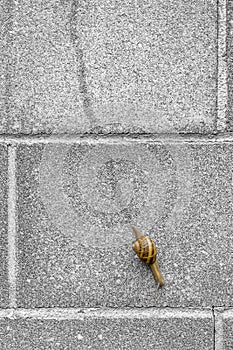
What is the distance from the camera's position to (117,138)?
4.50ft

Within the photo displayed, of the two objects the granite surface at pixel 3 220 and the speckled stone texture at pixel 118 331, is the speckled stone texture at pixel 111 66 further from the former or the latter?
the speckled stone texture at pixel 118 331

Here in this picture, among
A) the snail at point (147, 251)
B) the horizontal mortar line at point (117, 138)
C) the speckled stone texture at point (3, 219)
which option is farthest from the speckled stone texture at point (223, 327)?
the speckled stone texture at point (3, 219)

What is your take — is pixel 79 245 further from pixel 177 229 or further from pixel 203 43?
pixel 203 43

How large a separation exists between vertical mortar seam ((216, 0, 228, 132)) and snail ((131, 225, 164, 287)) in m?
0.30

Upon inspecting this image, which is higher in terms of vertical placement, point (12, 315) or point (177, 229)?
point (177, 229)

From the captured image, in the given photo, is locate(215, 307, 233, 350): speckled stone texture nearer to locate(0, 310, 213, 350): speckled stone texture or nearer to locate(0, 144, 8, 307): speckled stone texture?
locate(0, 310, 213, 350): speckled stone texture

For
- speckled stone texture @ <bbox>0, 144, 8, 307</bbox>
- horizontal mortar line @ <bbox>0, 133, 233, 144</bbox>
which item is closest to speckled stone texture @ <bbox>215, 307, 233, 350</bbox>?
horizontal mortar line @ <bbox>0, 133, 233, 144</bbox>

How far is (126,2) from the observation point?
1.35m

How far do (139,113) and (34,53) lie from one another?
27 centimetres

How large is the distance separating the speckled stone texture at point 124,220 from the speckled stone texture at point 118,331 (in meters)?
0.04

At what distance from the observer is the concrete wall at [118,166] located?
136 centimetres

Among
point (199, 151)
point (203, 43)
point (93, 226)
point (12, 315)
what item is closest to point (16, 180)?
point (93, 226)

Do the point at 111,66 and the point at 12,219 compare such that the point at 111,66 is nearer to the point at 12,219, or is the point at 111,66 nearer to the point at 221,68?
the point at 221,68

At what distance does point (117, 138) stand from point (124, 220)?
19 centimetres
